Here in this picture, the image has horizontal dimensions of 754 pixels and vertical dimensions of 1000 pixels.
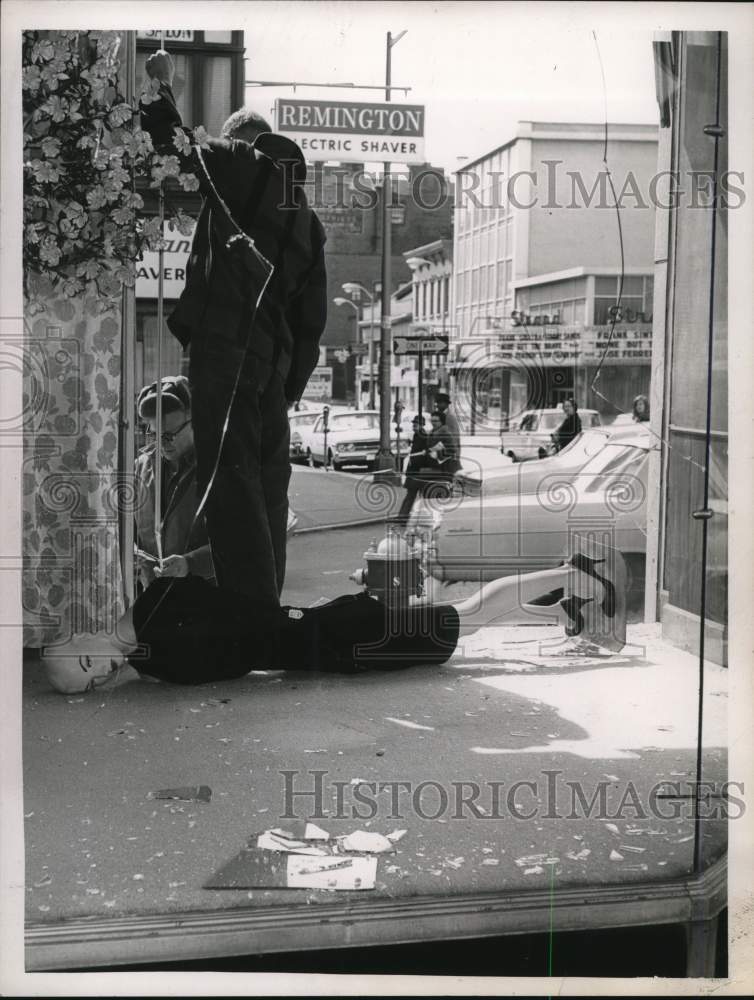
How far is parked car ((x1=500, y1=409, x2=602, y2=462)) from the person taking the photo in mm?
3443

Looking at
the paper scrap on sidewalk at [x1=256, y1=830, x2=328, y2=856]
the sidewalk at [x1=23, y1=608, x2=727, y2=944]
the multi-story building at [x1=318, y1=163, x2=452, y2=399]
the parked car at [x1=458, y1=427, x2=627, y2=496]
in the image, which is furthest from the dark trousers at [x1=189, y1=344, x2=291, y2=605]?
the paper scrap on sidewalk at [x1=256, y1=830, x2=328, y2=856]

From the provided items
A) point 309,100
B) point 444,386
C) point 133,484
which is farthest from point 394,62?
point 133,484

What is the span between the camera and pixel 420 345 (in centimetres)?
336

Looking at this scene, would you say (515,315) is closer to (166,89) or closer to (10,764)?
(166,89)

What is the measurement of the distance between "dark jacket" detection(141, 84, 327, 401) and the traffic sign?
228 mm

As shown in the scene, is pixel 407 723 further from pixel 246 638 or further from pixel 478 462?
pixel 478 462

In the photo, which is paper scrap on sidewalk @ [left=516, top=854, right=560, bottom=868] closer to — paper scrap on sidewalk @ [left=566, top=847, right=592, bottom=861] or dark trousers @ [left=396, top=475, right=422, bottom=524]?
paper scrap on sidewalk @ [left=566, top=847, right=592, bottom=861]

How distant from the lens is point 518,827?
2.98 metres

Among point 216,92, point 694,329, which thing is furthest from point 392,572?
point 216,92

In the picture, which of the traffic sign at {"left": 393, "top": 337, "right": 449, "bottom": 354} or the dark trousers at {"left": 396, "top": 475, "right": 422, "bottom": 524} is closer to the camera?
the traffic sign at {"left": 393, "top": 337, "right": 449, "bottom": 354}

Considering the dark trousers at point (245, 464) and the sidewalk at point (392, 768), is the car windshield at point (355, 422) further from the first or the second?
the sidewalk at point (392, 768)

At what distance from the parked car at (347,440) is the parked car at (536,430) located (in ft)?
1.05

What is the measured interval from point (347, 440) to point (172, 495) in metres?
0.57

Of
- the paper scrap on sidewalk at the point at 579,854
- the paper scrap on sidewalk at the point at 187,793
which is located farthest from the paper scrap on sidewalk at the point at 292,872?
the paper scrap on sidewalk at the point at 579,854
